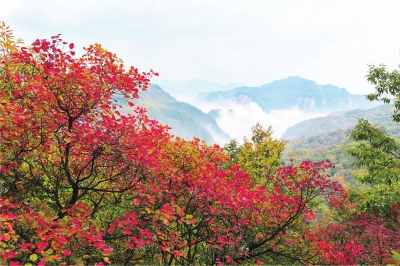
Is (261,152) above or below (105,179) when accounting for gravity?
below

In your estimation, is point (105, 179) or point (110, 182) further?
point (110, 182)

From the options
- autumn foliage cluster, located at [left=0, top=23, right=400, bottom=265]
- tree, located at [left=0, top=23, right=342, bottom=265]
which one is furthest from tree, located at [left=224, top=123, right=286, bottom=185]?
tree, located at [left=0, top=23, right=342, bottom=265]

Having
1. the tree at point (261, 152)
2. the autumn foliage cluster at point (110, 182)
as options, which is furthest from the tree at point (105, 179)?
the tree at point (261, 152)

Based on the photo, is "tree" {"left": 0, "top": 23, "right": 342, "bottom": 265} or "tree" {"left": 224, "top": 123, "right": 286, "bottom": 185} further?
"tree" {"left": 224, "top": 123, "right": 286, "bottom": 185}

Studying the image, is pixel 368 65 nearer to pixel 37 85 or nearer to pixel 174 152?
pixel 174 152

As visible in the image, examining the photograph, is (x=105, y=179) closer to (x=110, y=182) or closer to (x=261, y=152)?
(x=110, y=182)

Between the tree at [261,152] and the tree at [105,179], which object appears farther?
the tree at [261,152]

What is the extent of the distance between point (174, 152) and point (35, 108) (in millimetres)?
2834

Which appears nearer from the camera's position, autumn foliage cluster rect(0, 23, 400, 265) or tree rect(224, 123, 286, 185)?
autumn foliage cluster rect(0, 23, 400, 265)

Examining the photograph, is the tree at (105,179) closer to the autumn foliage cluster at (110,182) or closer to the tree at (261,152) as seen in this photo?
the autumn foliage cluster at (110,182)

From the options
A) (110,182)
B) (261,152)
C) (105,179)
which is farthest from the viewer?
(261,152)

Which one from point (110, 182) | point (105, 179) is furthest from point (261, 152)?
point (105, 179)

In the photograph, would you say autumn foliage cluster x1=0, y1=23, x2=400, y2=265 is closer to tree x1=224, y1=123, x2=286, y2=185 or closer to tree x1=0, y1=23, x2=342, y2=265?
tree x1=0, y1=23, x2=342, y2=265

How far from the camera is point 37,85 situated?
4.63m
